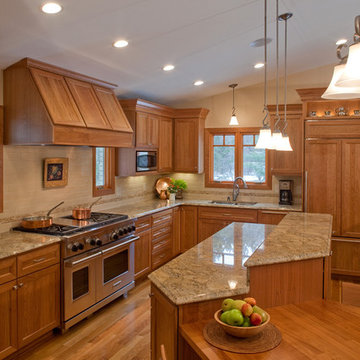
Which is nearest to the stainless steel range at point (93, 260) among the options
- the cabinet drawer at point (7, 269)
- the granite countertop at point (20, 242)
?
the granite countertop at point (20, 242)

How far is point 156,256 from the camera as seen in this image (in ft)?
17.1

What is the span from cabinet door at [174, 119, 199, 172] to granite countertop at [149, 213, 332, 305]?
110 inches

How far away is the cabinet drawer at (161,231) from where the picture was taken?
5102mm

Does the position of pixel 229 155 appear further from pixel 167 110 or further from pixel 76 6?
pixel 76 6

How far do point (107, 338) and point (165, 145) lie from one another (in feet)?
10.9

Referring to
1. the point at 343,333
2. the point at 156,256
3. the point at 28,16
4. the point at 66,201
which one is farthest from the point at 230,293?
the point at 156,256

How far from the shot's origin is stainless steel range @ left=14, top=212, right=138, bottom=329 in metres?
3.38

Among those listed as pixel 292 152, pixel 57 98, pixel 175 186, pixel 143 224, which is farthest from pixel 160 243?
pixel 57 98

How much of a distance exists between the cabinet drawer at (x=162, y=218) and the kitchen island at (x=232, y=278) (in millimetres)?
2177

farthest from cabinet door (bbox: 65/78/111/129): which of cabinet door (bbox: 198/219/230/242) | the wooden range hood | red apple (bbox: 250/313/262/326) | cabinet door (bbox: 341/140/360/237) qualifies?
cabinet door (bbox: 341/140/360/237)

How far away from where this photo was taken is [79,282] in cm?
353

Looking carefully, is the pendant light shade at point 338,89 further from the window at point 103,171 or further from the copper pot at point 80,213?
the window at point 103,171

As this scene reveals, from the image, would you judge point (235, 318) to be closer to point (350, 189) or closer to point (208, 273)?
point (208, 273)

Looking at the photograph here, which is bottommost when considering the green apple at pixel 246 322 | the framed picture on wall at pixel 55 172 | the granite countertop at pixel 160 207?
the green apple at pixel 246 322
